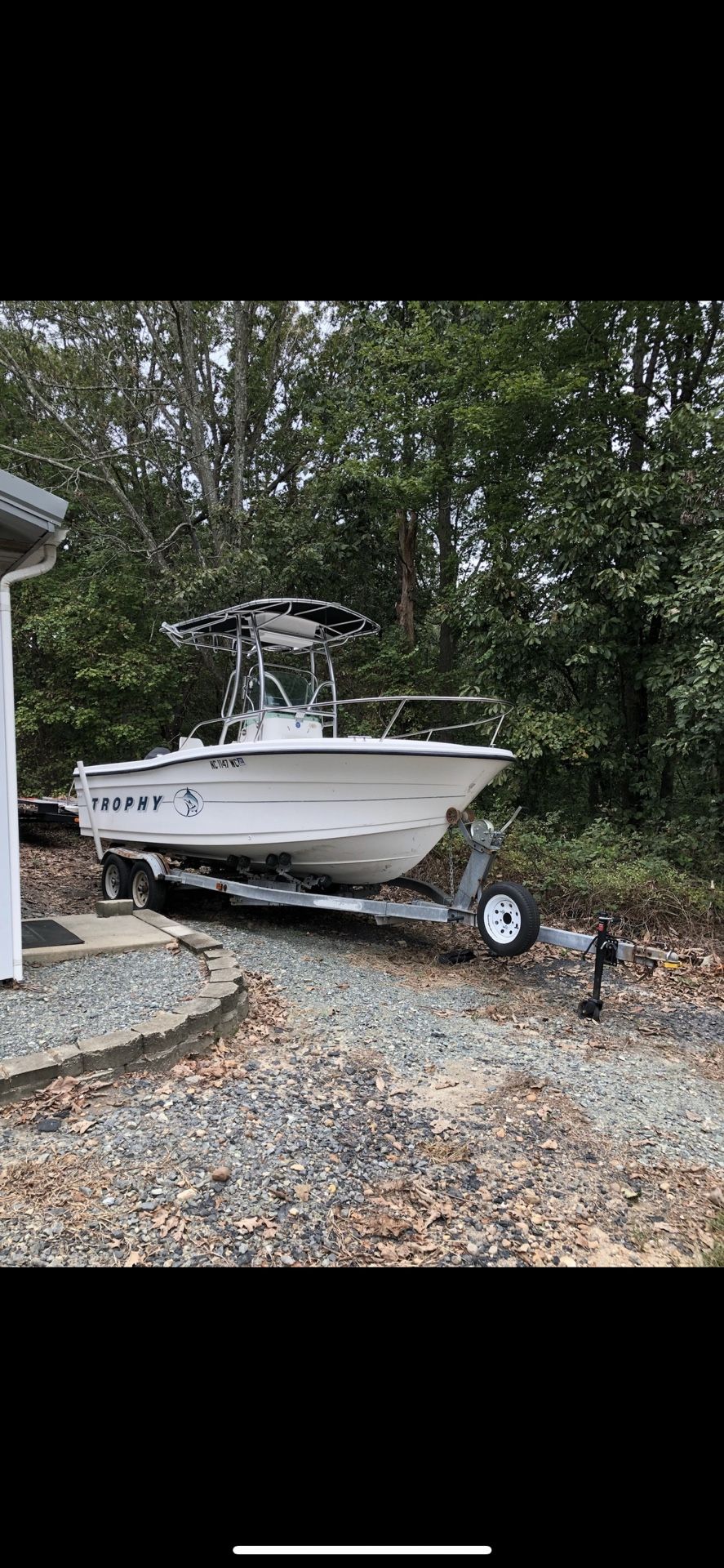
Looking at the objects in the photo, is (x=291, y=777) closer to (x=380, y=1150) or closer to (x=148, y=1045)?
(x=148, y=1045)

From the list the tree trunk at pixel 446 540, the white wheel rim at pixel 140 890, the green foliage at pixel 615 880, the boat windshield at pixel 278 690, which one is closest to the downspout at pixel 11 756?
the boat windshield at pixel 278 690

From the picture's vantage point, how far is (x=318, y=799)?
582 centimetres

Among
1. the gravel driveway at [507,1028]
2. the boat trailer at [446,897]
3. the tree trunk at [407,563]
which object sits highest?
the tree trunk at [407,563]

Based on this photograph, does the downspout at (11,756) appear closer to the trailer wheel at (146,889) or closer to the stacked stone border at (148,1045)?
the stacked stone border at (148,1045)

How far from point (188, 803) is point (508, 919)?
3.13 metres

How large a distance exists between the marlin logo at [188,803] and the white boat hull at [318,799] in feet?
0.04

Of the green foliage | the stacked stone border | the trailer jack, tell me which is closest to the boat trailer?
the trailer jack

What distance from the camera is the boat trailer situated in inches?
187

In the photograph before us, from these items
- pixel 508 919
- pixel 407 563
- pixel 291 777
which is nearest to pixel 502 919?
pixel 508 919

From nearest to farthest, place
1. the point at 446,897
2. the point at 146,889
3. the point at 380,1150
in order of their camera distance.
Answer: the point at 380,1150, the point at 446,897, the point at 146,889

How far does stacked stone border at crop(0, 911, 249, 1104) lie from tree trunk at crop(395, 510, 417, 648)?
854 centimetres

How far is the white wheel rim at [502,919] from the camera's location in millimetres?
4949

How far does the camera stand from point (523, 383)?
8812mm

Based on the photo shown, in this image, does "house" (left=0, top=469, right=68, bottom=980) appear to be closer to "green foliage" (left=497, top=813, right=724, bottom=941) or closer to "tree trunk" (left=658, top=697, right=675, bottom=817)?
"green foliage" (left=497, top=813, right=724, bottom=941)
